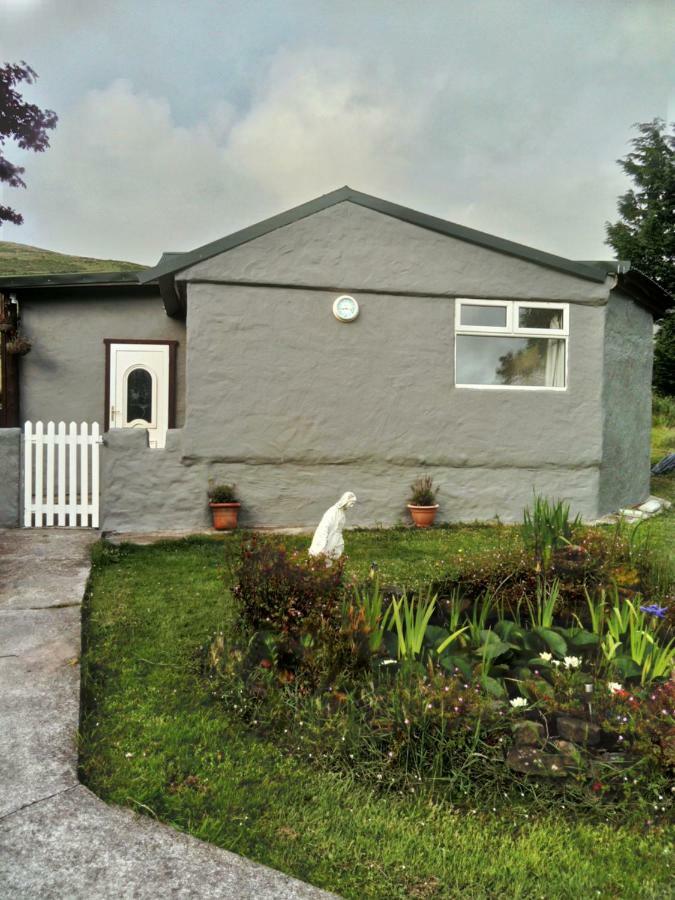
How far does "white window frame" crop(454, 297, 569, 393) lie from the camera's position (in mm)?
8461

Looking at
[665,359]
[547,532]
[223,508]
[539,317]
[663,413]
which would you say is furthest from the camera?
[665,359]

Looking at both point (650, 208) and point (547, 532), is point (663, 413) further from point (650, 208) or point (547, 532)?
point (547, 532)

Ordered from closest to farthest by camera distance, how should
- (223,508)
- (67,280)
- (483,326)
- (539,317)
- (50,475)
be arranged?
(50,475) < (223,508) < (483,326) < (539,317) < (67,280)

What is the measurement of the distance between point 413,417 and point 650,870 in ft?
21.4

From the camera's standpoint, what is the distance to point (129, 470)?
7707mm

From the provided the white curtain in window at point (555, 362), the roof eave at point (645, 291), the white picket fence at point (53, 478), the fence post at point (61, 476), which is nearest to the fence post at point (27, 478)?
the white picket fence at point (53, 478)

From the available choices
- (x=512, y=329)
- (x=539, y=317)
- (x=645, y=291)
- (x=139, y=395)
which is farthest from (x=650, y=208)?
(x=139, y=395)

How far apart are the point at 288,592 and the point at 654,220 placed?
1149 centimetres

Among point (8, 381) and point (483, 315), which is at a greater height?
point (483, 315)

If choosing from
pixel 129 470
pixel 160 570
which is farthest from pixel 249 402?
pixel 160 570

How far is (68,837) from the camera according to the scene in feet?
6.73

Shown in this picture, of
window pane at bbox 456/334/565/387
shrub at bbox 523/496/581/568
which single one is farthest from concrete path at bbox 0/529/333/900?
window pane at bbox 456/334/565/387

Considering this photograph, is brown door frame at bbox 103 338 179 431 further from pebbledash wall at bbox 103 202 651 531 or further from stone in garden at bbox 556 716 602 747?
stone in garden at bbox 556 716 602 747

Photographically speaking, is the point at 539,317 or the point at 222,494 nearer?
the point at 222,494
